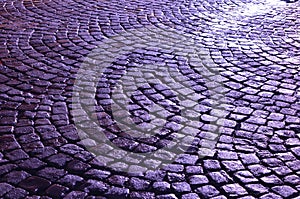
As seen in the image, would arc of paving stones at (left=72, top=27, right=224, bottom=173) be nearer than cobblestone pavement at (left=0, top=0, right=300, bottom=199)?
No

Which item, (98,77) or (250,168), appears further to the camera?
(98,77)

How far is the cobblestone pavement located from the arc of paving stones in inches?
2.2

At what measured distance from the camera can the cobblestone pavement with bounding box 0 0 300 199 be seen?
3.51 metres

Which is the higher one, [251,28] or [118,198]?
[251,28]

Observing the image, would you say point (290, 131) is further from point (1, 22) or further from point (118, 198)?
point (1, 22)

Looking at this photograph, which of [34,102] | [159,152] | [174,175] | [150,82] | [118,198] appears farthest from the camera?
[150,82]

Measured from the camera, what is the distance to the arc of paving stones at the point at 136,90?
3.93 meters

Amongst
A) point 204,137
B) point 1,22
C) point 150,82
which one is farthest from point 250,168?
point 1,22

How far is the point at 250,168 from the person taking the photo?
3695 mm

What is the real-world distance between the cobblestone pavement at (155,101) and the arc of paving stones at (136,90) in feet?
0.19

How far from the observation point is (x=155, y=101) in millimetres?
4801

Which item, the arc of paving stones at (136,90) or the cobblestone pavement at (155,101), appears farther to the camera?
the arc of paving stones at (136,90)

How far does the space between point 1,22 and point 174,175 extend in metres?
4.87

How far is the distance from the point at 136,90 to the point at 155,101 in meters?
0.36
